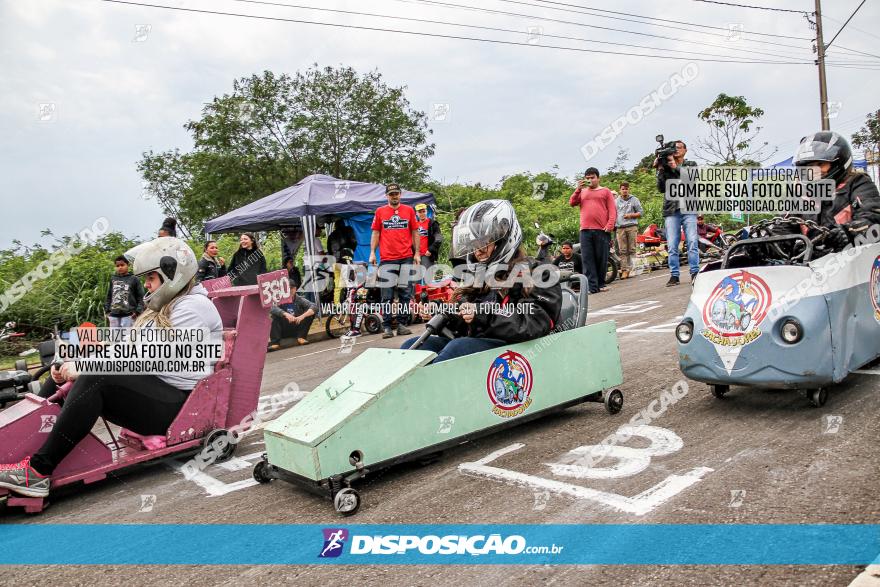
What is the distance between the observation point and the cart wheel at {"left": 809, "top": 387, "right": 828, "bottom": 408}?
14.0 ft

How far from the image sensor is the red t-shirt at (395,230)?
33.5 ft

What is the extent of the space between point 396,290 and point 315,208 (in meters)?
3.06

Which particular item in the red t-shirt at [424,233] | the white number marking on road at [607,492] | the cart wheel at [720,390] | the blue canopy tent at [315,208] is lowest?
the white number marking on road at [607,492]

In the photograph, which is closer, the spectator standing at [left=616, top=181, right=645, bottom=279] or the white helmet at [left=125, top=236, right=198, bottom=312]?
the white helmet at [left=125, top=236, right=198, bottom=312]

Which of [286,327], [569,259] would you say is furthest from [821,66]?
[286,327]

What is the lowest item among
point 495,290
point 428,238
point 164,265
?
point 495,290

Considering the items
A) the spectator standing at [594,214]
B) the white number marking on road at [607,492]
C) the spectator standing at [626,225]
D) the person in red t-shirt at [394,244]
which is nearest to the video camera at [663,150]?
the spectator standing at [594,214]

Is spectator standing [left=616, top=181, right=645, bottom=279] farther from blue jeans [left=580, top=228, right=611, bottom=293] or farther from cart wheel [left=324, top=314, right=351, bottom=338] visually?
cart wheel [left=324, top=314, right=351, bottom=338]

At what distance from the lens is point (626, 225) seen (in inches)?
580

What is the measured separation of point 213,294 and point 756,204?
7986mm

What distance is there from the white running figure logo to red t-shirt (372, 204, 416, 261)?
7339 millimetres

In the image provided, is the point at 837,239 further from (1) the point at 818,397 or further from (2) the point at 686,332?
(2) the point at 686,332

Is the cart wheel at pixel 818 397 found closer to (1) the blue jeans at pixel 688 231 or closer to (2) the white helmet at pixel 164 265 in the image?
(2) the white helmet at pixel 164 265

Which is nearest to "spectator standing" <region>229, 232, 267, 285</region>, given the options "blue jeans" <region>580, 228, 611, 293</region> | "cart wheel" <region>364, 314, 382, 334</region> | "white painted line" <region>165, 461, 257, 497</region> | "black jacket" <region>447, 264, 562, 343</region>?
"cart wheel" <region>364, 314, 382, 334</region>
